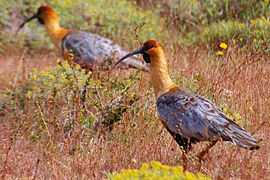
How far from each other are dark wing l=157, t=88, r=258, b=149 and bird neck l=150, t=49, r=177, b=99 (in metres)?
0.18

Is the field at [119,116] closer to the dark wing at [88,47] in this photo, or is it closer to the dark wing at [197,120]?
the dark wing at [197,120]

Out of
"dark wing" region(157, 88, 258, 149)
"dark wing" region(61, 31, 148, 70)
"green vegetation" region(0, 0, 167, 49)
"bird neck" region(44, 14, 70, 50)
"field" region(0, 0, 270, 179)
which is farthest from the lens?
"green vegetation" region(0, 0, 167, 49)

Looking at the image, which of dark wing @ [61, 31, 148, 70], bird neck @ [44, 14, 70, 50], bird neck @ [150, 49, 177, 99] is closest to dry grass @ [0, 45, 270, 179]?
bird neck @ [150, 49, 177, 99]

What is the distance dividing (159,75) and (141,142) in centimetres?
79

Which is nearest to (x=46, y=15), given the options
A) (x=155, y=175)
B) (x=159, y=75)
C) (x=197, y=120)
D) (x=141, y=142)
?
(x=159, y=75)

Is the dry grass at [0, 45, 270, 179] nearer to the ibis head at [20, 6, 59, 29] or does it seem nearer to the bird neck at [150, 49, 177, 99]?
the bird neck at [150, 49, 177, 99]

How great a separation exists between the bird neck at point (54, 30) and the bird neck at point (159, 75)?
386 centimetres

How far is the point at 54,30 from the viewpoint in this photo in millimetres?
8367

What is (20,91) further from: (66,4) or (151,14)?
(151,14)

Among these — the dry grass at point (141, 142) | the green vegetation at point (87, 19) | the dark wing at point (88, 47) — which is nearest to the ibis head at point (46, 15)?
the dark wing at point (88, 47)

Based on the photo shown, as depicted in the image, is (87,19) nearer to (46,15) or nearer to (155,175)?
(46,15)

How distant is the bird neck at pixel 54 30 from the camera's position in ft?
26.8

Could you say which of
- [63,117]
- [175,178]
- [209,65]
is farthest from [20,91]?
[175,178]

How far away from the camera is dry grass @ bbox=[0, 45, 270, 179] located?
3.87 meters
